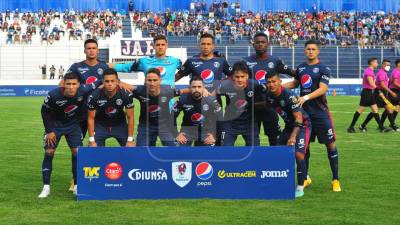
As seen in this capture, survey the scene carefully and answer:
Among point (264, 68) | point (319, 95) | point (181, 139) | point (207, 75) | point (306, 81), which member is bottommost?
point (181, 139)

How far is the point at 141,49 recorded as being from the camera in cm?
4934

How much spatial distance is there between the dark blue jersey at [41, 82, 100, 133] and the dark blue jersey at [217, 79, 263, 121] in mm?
2109

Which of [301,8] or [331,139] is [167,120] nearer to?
[331,139]

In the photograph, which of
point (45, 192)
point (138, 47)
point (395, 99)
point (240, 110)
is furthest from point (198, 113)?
point (138, 47)

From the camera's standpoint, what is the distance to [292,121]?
10727mm

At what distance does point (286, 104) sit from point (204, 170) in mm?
1591

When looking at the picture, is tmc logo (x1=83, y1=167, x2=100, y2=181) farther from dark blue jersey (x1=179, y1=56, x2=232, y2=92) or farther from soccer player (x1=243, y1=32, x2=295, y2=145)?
soccer player (x1=243, y1=32, x2=295, y2=145)

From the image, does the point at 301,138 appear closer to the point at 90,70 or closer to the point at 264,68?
the point at 264,68

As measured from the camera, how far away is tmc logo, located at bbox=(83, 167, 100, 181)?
998 centimetres

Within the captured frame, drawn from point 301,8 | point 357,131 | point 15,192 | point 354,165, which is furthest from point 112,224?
point 301,8

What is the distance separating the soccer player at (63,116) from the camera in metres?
10.5

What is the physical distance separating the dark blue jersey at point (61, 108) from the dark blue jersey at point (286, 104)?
9.23 feet

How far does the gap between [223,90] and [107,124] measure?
1.86m

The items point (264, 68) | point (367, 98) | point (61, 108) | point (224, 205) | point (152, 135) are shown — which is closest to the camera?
point (224, 205)
